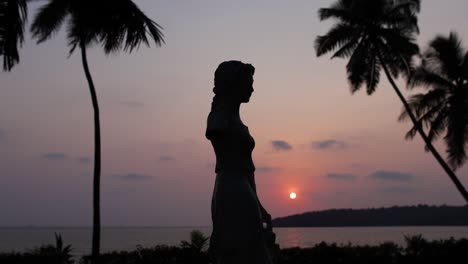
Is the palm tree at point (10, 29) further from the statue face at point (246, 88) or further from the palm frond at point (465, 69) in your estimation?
the palm frond at point (465, 69)

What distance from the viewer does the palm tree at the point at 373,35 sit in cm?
2339

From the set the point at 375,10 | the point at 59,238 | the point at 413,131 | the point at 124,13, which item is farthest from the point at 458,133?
the point at 59,238

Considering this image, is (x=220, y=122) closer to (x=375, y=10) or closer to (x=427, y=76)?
(x=375, y=10)

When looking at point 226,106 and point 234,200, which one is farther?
point 226,106

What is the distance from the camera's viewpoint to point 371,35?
77.5 ft

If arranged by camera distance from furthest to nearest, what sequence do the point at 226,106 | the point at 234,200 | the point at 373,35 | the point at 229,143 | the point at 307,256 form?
the point at 373,35
the point at 307,256
the point at 226,106
the point at 229,143
the point at 234,200

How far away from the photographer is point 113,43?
17.5m

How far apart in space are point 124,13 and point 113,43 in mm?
1079

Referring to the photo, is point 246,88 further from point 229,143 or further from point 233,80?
point 229,143

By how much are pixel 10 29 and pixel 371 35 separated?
1524cm

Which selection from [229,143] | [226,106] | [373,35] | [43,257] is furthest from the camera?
[373,35]

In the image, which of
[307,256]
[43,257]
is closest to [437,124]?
[307,256]

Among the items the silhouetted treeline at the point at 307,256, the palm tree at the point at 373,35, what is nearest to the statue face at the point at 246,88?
the silhouetted treeline at the point at 307,256

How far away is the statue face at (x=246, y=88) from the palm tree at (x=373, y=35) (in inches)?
754
